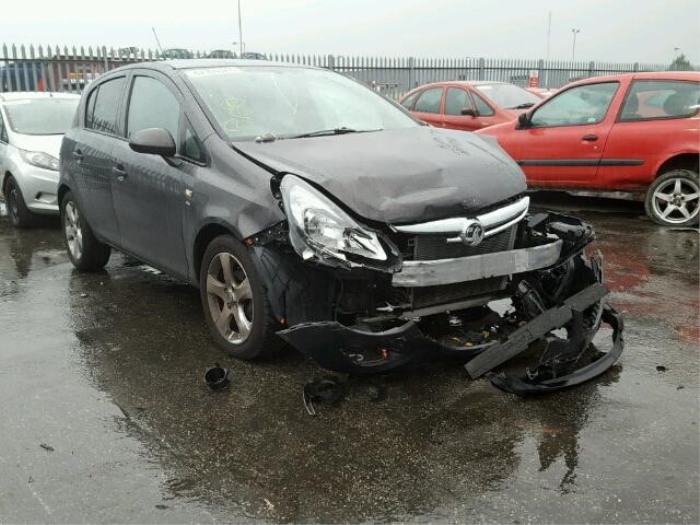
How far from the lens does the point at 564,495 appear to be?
8.59 ft

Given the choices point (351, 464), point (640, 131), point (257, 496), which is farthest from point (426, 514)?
point (640, 131)

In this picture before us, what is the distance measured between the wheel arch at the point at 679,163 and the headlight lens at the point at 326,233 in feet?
17.7

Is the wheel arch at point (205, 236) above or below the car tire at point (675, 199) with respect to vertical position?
above

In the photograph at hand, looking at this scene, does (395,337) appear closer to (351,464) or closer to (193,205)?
(351,464)

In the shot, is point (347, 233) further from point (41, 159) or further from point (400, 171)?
point (41, 159)

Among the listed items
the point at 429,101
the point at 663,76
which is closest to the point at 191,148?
the point at 663,76

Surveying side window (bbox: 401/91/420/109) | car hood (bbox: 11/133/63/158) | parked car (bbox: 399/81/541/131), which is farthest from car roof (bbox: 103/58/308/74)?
side window (bbox: 401/91/420/109)

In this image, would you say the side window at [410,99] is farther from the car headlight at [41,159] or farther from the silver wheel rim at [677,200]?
the car headlight at [41,159]

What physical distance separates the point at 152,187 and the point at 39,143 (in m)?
4.79

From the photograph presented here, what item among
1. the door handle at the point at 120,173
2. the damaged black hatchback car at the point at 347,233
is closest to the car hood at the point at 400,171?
the damaged black hatchback car at the point at 347,233

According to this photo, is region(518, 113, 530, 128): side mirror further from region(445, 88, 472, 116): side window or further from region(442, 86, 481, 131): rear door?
region(445, 88, 472, 116): side window

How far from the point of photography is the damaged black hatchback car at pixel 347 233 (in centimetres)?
329

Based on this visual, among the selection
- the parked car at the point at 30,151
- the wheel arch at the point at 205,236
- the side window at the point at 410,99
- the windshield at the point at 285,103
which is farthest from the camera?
the side window at the point at 410,99

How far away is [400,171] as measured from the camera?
359cm
